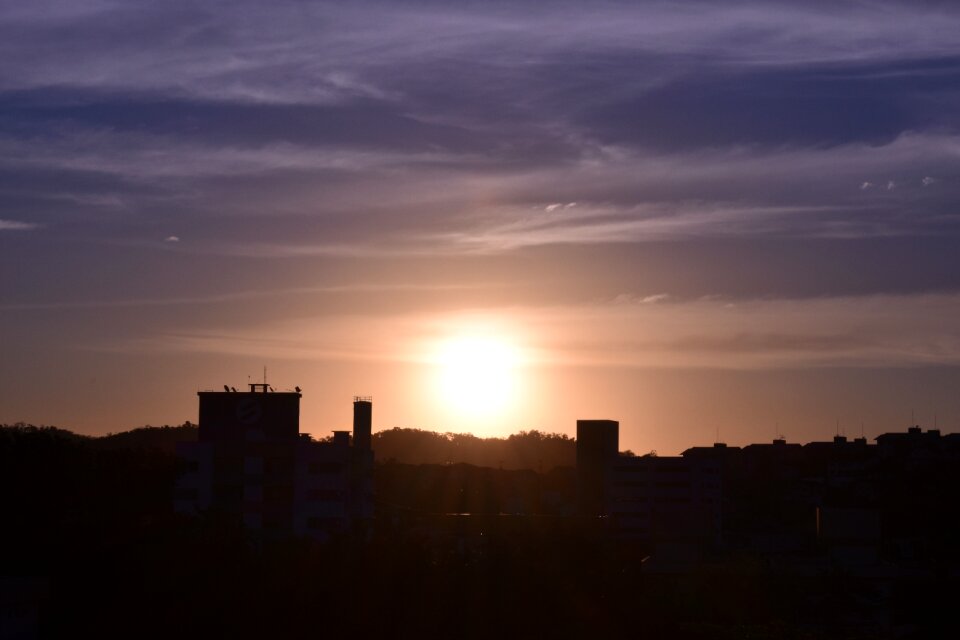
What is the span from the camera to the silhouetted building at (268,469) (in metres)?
95.0

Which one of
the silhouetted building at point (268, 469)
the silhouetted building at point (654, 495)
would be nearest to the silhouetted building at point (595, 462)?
the silhouetted building at point (654, 495)

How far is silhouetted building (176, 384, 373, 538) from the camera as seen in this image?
9500 cm

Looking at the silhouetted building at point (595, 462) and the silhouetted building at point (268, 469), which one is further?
the silhouetted building at point (595, 462)

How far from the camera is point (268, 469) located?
316 feet

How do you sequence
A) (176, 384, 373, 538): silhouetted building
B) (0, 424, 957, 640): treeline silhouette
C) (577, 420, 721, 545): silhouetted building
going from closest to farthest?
(0, 424, 957, 640): treeline silhouette < (176, 384, 373, 538): silhouetted building < (577, 420, 721, 545): silhouetted building

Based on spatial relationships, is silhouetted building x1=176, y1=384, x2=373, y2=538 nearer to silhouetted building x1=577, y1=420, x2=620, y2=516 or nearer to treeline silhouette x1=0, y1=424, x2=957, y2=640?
treeline silhouette x1=0, y1=424, x2=957, y2=640

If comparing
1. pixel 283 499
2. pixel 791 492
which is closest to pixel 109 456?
pixel 283 499

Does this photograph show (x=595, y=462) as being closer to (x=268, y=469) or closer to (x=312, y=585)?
(x=268, y=469)

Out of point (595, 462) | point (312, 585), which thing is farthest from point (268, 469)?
point (312, 585)

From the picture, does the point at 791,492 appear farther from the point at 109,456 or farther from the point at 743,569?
the point at 109,456

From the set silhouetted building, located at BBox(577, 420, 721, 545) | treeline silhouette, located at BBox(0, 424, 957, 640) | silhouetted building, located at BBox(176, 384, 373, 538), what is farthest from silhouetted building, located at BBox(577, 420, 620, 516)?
treeline silhouette, located at BBox(0, 424, 957, 640)

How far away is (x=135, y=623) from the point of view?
37.4 meters

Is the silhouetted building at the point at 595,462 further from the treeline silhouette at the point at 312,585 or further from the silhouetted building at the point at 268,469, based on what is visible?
the treeline silhouette at the point at 312,585

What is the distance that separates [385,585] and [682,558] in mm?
73071
